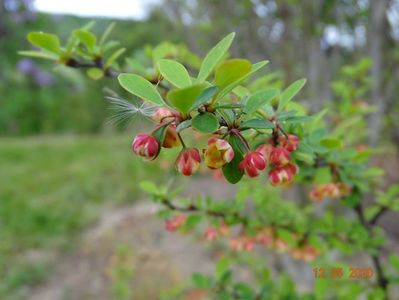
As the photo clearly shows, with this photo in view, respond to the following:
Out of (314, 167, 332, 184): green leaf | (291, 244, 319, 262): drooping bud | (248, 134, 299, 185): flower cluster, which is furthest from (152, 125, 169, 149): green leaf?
(291, 244, 319, 262): drooping bud

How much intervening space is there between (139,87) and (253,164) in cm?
14

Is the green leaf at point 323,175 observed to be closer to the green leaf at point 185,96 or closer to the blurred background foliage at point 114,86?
the blurred background foliage at point 114,86

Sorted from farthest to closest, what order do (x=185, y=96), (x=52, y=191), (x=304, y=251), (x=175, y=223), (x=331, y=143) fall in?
(x=52, y=191), (x=304, y=251), (x=175, y=223), (x=331, y=143), (x=185, y=96)

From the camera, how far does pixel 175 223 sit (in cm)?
87

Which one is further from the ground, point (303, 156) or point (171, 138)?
point (171, 138)

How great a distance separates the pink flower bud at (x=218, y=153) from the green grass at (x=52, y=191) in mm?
2491

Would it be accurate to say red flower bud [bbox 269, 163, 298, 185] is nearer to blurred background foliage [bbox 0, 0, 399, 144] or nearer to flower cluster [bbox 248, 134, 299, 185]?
flower cluster [bbox 248, 134, 299, 185]

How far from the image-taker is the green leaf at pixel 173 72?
43 centimetres

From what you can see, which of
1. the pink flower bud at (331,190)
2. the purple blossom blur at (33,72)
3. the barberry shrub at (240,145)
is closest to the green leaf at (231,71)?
the barberry shrub at (240,145)

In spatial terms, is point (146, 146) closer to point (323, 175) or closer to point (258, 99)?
point (258, 99)

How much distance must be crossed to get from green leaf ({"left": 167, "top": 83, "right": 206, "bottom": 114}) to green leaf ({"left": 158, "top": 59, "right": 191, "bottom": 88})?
35mm

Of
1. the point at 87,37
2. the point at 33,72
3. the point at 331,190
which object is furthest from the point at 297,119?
the point at 33,72

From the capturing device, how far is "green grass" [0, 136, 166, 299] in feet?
9.90
